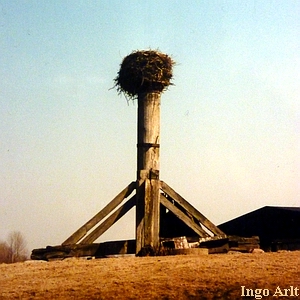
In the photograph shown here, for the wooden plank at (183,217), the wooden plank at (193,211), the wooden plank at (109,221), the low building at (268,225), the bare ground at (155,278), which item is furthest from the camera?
the low building at (268,225)

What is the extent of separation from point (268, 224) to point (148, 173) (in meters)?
4.39

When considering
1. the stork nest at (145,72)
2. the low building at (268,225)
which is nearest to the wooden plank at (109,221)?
the stork nest at (145,72)

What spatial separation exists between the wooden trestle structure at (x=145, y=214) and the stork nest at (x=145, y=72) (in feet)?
0.67

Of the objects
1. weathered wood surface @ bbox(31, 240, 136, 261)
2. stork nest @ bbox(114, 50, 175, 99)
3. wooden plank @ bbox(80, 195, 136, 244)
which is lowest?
weathered wood surface @ bbox(31, 240, 136, 261)

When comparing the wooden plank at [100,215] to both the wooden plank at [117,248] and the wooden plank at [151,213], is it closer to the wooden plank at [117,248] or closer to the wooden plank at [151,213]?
the wooden plank at [151,213]

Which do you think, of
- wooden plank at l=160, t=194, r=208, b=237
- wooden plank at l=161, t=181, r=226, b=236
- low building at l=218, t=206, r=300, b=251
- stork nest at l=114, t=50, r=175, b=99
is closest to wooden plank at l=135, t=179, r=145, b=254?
wooden plank at l=160, t=194, r=208, b=237

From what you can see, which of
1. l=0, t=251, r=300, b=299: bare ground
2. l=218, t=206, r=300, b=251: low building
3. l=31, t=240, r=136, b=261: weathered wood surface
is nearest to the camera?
l=0, t=251, r=300, b=299: bare ground

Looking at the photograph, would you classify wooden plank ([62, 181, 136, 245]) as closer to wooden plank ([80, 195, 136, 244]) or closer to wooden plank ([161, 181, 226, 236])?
wooden plank ([80, 195, 136, 244])

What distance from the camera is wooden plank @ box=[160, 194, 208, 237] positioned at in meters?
13.5

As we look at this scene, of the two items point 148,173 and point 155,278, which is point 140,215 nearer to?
point 148,173

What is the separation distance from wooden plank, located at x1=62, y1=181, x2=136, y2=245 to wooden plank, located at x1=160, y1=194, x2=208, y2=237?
0.78 meters

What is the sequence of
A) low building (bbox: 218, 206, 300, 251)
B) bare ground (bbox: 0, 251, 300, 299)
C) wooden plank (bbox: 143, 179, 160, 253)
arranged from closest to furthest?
bare ground (bbox: 0, 251, 300, 299) < wooden plank (bbox: 143, 179, 160, 253) < low building (bbox: 218, 206, 300, 251)

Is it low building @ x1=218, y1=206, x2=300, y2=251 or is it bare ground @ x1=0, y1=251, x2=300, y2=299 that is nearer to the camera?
bare ground @ x1=0, y1=251, x2=300, y2=299

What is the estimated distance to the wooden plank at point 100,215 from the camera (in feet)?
43.1
